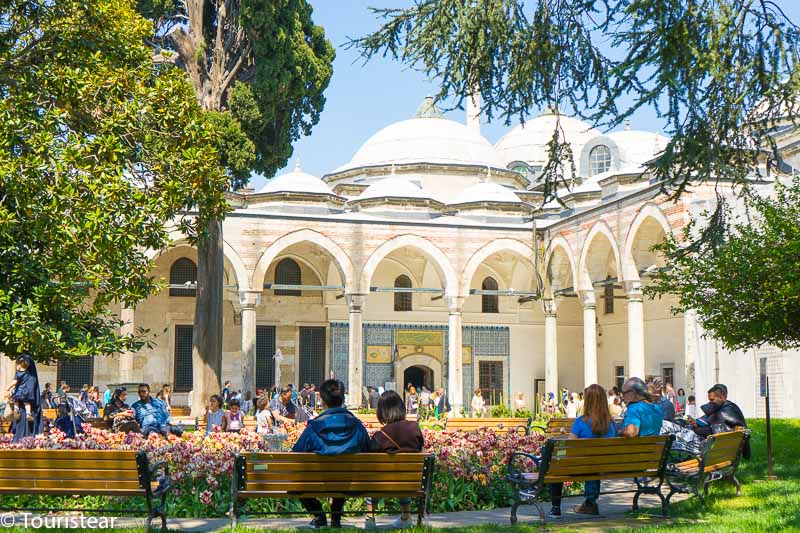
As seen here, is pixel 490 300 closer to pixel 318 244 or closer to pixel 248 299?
pixel 318 244

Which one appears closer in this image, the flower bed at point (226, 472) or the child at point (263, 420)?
the flower bed at point (226, 472)

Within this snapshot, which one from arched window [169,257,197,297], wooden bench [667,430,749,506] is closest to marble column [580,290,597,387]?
arched window [169,257,197,297]

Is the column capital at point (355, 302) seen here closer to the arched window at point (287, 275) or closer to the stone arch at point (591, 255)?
the arched window at point (287, 275)

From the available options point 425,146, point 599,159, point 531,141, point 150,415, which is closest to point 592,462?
point 150,415

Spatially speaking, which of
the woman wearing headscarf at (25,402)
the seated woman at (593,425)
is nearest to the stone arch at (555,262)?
the woman wearing headscarf at (25,402)

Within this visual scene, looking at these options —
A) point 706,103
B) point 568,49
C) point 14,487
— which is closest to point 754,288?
point 706,103

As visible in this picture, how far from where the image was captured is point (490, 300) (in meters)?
26.1

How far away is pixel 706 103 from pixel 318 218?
1637cm

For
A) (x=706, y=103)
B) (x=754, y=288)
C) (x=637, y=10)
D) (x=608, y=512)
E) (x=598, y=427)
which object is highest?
(x=637, y=10)

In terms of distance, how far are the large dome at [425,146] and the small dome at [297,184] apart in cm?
352

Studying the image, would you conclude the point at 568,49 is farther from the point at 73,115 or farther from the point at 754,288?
the point at 73,115

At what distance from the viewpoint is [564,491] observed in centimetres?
670

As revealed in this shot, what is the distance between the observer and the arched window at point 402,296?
2538 cm

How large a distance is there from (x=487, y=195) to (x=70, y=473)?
828 inches
